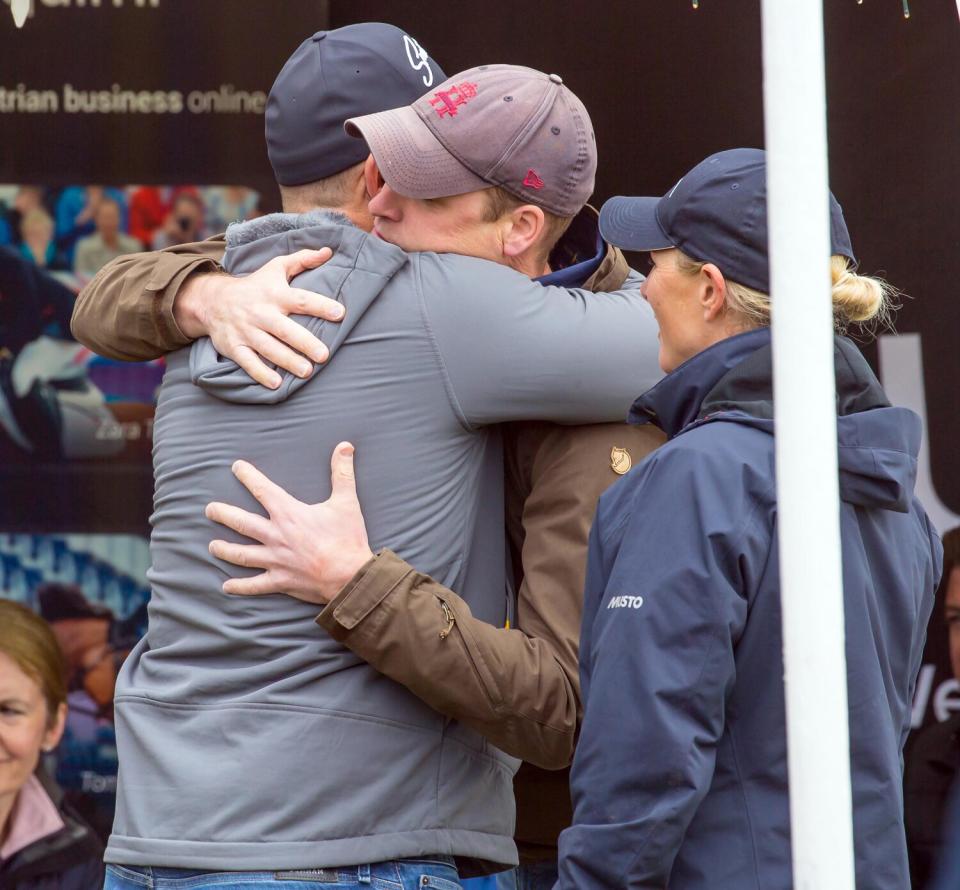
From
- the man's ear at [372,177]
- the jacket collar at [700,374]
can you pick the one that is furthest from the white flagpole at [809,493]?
the man's ear at [372,177]

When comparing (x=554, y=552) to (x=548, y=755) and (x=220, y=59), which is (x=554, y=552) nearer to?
(x=548, y=755)

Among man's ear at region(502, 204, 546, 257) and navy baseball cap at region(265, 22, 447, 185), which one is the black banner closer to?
navy baseball cap at region(265, 22, 447, 185)

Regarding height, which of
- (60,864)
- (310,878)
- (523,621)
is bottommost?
(60,864)

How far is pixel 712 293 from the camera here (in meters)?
1.67

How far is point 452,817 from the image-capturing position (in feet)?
5.73

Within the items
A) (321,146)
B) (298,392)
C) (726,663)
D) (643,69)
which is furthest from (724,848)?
(643,69)

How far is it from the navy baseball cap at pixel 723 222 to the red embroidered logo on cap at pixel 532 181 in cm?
15

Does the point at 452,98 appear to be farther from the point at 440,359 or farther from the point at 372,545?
the point at 372,545

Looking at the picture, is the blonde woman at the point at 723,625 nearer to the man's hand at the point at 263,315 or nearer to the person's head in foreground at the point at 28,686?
the man's hand at the point at 263,315

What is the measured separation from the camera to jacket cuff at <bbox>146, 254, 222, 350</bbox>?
73.5 inches

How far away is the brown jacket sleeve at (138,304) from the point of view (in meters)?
1.88

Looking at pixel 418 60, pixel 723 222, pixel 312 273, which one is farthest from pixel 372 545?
pixel 418 60

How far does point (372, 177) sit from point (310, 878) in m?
0.88

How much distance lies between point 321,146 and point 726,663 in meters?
0.88
